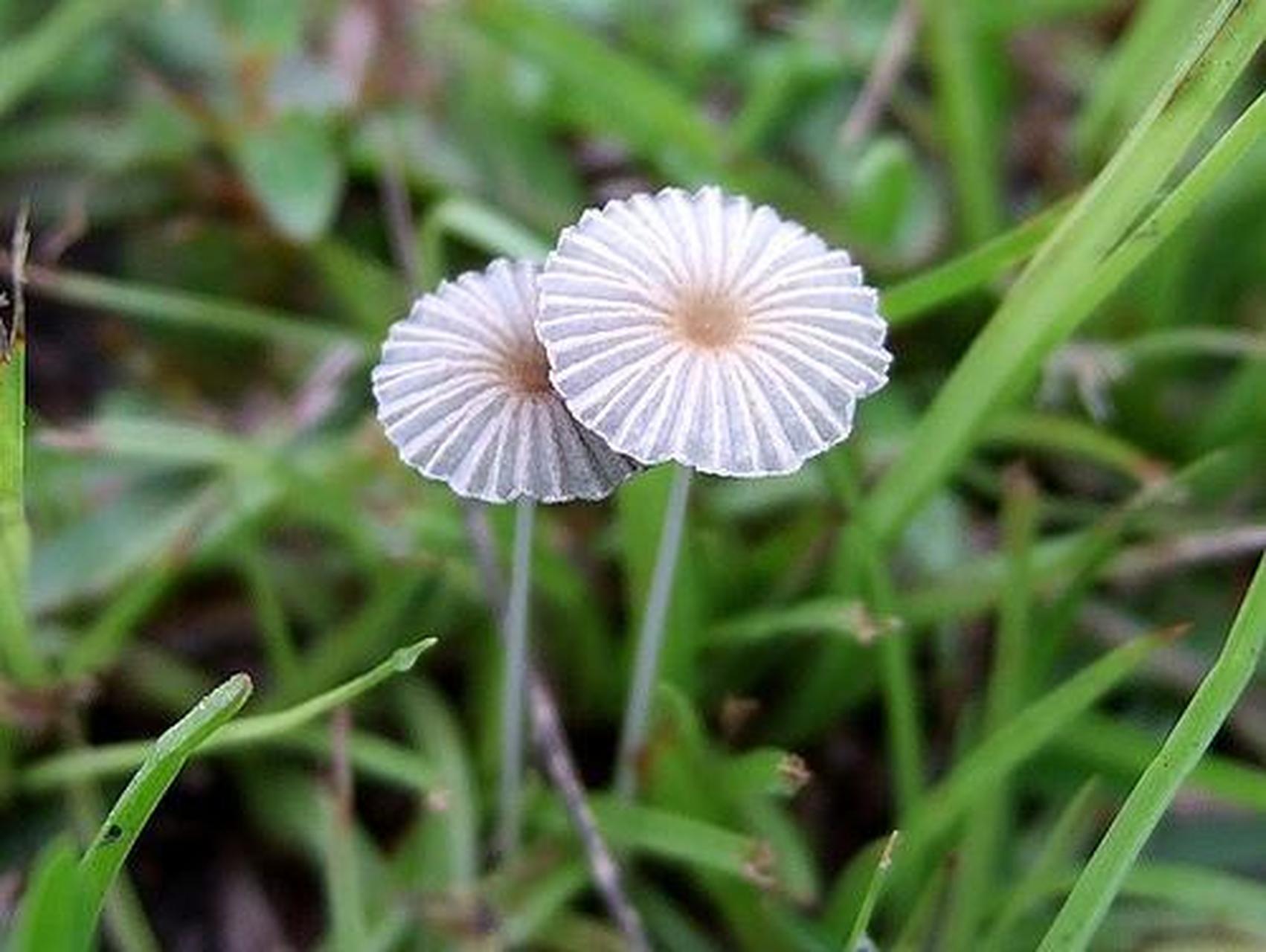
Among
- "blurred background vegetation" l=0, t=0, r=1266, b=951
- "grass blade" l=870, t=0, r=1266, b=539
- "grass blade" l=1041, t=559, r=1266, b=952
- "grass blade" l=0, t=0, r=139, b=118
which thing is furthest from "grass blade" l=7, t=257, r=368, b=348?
"grass blade" l=1041, t=559, r=1266, b=952

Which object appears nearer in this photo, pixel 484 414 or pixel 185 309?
pixel 484 414

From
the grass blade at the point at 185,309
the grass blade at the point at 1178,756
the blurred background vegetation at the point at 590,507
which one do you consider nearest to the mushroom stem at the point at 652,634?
the blurred background vegetation at the point at 590,507

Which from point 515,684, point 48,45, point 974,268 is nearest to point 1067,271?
point 974,268

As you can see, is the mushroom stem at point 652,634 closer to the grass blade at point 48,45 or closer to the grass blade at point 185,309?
the grass blade at point 185,309

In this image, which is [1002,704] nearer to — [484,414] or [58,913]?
[484,414]

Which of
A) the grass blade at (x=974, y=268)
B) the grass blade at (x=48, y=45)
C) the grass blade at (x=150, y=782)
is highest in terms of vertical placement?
the grass blade at (x=48, y=45)

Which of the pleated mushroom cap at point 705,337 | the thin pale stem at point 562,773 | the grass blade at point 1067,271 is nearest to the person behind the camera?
the pleated mushroom cap at point 705,337
